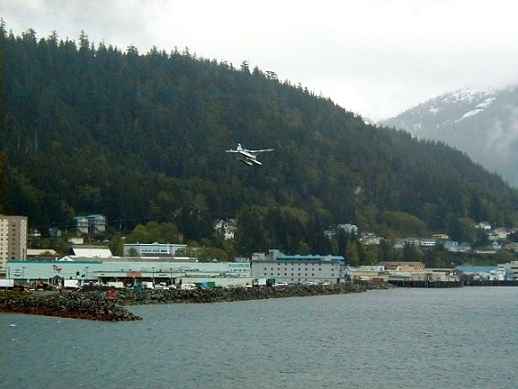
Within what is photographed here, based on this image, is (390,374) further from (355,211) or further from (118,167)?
(355,211)

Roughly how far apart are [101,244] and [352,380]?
96.0m

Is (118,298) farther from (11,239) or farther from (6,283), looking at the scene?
(11,239)

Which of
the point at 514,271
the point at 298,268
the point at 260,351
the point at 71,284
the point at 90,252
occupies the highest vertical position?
the point at 90,252

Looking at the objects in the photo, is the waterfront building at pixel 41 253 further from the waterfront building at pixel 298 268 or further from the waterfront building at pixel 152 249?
the waterfront building at pixel 298 268

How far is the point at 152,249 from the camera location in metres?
130

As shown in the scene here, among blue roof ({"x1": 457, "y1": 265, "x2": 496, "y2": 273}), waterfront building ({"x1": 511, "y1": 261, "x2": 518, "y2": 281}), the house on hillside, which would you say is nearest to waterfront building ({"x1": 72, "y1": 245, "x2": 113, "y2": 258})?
the house on hillside

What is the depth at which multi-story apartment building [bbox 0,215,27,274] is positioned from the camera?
119062 millimetres

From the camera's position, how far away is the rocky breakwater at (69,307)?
68.4 m

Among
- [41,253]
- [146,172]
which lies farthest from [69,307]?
[146,172]

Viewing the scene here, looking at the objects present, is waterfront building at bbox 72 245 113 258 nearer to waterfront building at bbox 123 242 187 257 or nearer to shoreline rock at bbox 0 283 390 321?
waterfront building at bbox 123 242 187 257

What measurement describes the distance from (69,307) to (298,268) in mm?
63709

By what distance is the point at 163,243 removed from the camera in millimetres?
139000

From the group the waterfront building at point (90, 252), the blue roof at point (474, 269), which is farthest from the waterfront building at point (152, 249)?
the blue roof at point (474, 269)

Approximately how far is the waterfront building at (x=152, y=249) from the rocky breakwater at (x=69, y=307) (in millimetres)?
46544
